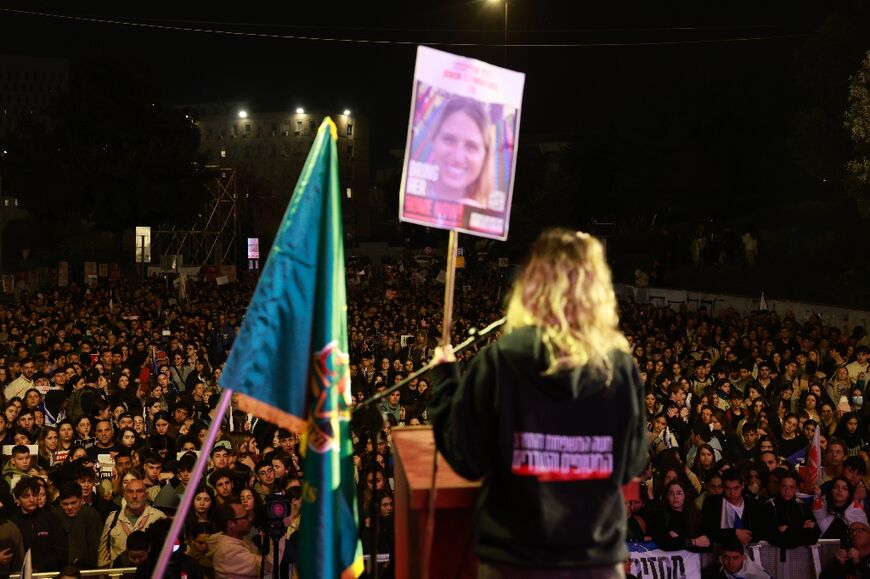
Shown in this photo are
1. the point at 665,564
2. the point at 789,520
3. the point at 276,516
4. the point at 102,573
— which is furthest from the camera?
the point at 789,520

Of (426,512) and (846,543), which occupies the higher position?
(426,512)

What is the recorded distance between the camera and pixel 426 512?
3.70 metres

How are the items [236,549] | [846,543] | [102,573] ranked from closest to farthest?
[102,573] < [236,549] < [846,543]

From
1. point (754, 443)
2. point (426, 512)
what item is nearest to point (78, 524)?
point (426, 512)

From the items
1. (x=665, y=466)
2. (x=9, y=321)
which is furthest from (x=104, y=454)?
(x=9, y=321)

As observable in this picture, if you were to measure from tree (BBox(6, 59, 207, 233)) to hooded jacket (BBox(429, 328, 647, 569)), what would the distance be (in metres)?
43.1

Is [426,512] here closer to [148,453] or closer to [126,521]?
[126,521]

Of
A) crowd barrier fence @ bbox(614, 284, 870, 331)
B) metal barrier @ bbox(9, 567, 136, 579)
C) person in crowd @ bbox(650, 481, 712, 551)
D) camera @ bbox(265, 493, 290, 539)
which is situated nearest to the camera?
camera @ bbox(265, 493, 290, 539)

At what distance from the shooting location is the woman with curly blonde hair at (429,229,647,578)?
329 centimetres

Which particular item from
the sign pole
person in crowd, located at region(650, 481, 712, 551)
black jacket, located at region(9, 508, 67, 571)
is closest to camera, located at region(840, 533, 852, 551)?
person in crowd, located at region(650, 481, 712, 551)

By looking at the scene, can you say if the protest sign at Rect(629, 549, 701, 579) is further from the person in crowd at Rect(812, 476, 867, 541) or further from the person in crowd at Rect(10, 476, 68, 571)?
the person in crowd at Rect(10, 476, 68, 571)

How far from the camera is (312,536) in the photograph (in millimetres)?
4348

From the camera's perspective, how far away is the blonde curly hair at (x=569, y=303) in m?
3.32

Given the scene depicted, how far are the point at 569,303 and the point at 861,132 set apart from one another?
73.2 feet
